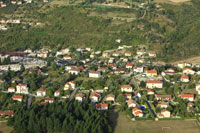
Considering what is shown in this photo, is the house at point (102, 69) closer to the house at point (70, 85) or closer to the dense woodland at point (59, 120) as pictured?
the house at point (70, 85)

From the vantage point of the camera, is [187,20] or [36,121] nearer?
[36,121]

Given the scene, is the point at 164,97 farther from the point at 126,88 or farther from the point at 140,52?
the point at 140,52

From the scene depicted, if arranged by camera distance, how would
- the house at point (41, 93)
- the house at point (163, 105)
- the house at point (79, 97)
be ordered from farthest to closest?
1. the house at point (41, 93)
2. the house at point (79, 97)
3. the house at point (163, 105)

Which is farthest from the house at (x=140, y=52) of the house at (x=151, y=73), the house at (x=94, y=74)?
the house at (x=94, y=74)

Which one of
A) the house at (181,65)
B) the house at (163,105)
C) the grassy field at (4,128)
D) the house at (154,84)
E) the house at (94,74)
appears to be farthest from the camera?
the house at (181,65)

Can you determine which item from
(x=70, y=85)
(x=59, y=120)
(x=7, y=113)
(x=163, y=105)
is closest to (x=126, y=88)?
(x=163, y=105)

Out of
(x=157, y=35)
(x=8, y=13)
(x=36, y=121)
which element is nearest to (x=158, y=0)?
(x=157, y=35)

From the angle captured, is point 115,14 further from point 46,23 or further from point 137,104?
point 137,104

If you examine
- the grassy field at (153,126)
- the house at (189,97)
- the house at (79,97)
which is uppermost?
the house at (79,97)
